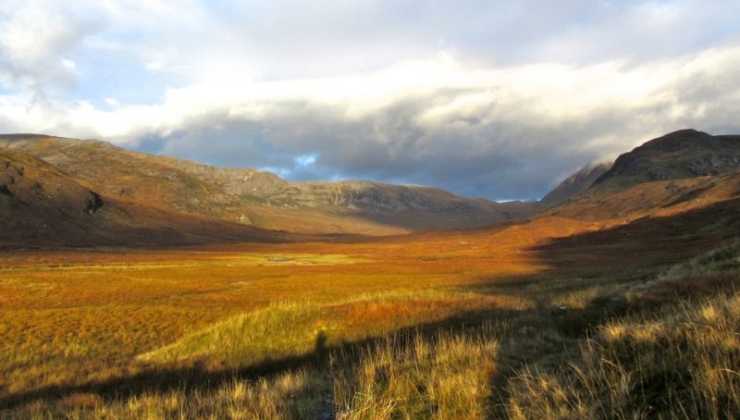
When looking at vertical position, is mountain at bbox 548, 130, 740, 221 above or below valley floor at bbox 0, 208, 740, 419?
above

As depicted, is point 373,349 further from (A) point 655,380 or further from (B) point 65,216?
(B) point 65,216

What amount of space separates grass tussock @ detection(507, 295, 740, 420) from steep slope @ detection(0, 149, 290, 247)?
128026mm

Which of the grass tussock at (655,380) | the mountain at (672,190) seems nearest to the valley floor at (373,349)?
the grass tussock at (655,380)

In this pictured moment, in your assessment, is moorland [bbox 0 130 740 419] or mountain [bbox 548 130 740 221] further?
mountain [bbox 548 130 740 221]

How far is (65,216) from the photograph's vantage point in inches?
5635

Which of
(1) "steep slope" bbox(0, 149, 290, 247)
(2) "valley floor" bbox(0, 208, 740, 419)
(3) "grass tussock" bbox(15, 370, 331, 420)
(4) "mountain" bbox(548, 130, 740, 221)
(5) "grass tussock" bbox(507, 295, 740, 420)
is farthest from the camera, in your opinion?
(1) "steep slope" bbox(0, 149, 290, 247)

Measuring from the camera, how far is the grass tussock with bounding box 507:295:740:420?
13.5ft

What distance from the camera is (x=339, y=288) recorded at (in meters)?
42.6

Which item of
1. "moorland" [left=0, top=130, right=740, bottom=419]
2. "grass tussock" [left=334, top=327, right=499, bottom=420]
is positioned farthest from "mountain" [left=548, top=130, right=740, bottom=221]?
"grass tussock" [left=334, top=327, right=499, bottom=420]

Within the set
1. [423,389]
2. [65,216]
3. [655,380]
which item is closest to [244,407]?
[423,389]

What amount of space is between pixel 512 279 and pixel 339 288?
16.1 m

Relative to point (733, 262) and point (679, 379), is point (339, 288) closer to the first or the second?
point (733, 262)

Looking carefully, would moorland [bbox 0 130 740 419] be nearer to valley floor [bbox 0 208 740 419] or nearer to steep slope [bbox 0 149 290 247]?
valley floor [bbox 0 208 740 419]

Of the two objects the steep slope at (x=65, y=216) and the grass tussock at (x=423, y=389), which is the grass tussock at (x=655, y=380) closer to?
the grass tussock at (x=423, y=389)
